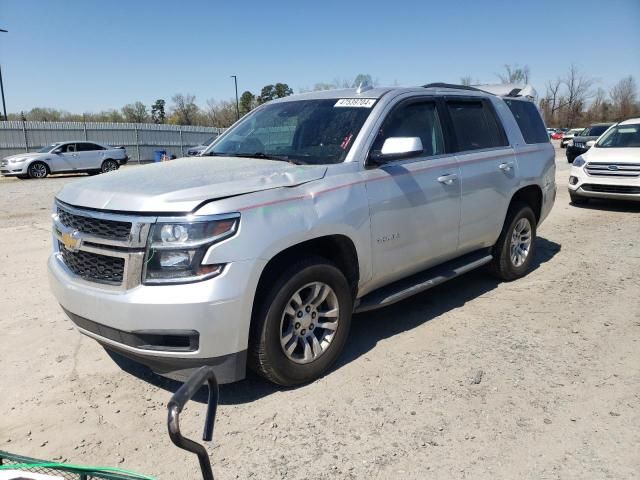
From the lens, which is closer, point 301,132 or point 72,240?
point 72,240

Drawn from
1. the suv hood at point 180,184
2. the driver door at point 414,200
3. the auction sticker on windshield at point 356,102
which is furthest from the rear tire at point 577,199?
the suv hood at point 180,184

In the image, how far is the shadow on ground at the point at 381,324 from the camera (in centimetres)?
344

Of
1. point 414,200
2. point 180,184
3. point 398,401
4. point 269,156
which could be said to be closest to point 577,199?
point 414,200

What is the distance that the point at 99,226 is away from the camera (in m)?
3.01

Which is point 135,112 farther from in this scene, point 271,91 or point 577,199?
point 577,199

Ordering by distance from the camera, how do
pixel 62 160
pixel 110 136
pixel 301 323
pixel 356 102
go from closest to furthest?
1. pixel 301 323
2. pixel 356 102
3. pixel 62 160
4. pixel 110 136

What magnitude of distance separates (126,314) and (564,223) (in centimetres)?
838

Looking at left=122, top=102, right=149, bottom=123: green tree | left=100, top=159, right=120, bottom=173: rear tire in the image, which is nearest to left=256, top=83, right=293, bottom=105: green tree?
left=122, top=102, right=149, bottom=123: green tree

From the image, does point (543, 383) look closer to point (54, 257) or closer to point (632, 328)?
point (632, 328)

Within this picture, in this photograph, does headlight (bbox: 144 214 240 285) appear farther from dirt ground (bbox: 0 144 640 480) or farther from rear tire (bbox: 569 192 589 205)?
rear tire (bbox: 569 192 589 205)

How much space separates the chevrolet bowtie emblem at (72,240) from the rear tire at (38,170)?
1981cm

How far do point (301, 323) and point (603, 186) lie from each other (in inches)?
361

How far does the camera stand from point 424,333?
4.29m

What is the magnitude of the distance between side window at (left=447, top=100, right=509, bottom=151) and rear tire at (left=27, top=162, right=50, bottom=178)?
789 inches
